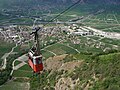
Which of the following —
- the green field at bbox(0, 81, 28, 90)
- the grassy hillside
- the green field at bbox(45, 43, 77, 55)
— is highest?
the grassy hillside

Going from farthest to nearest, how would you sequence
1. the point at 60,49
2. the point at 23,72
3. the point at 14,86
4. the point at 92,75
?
the point at 60,49
the point at 23,72
the point at 14,86
the point at 92,75

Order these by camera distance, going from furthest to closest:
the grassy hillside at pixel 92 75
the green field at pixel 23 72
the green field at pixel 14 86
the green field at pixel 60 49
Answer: the green field at pixel 60 49, the green field at pixel 23 72, the green field at pixel 14 86, the grassy hillside at pixel 92 75

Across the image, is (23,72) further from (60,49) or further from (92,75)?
(92,75)

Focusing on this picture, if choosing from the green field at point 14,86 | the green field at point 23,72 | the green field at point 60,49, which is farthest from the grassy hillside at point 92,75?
the green field at point 60,49

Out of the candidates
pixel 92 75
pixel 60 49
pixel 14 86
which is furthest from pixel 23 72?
pixel 92 75

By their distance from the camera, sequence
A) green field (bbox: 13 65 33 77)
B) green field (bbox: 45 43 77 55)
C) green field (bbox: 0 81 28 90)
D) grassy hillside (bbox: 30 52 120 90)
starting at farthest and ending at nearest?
green field (bbox: 45 43 77 55) < green field (bbox: 13 65 33 77) < green field (bbox: 0 81 28 90) < grassy hillside (bbox: 30 52 120 90)

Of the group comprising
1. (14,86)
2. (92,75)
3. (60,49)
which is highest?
(92,75)

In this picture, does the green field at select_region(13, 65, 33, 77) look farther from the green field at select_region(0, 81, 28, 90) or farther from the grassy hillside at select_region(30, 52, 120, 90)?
the grassy hillside at select_region(30, 52, 120, 90)

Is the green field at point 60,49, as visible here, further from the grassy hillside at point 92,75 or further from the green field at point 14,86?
the grassy hillside at point 92,75

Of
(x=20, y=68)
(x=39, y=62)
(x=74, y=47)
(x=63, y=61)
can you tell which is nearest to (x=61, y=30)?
(x=74, y=47)

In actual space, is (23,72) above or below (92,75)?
below

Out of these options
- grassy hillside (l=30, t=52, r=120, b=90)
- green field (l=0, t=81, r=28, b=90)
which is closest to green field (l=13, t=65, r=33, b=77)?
green field (l=0, t=81, r=28, b=90)
